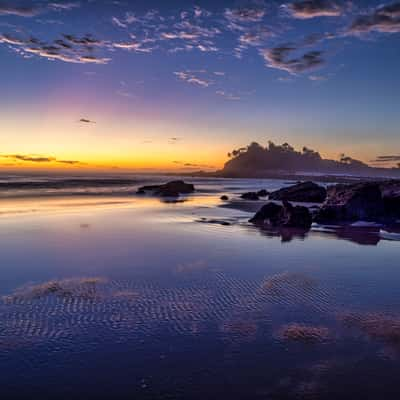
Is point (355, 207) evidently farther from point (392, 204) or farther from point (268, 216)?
point (268, 216)

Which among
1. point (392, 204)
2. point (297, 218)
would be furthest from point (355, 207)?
point (297, 218)

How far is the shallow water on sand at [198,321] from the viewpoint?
6.01 m

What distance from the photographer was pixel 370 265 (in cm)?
1348

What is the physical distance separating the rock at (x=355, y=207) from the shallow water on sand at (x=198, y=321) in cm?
958

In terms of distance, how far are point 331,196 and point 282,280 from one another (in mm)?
19915

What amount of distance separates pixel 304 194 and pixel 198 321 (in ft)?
135

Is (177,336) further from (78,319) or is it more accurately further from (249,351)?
(78,319)

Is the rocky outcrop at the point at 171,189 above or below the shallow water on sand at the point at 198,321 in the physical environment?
above

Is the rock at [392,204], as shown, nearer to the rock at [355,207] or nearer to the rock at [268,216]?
the rock at [355,207]

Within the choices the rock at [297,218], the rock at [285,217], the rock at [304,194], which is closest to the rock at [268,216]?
the rock at [285,217]

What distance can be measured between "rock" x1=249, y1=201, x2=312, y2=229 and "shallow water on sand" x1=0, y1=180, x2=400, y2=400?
6.41m

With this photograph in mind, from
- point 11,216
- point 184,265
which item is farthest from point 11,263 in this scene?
point 11,216

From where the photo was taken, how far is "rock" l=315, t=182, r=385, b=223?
1032 inches

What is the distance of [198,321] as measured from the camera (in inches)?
330
